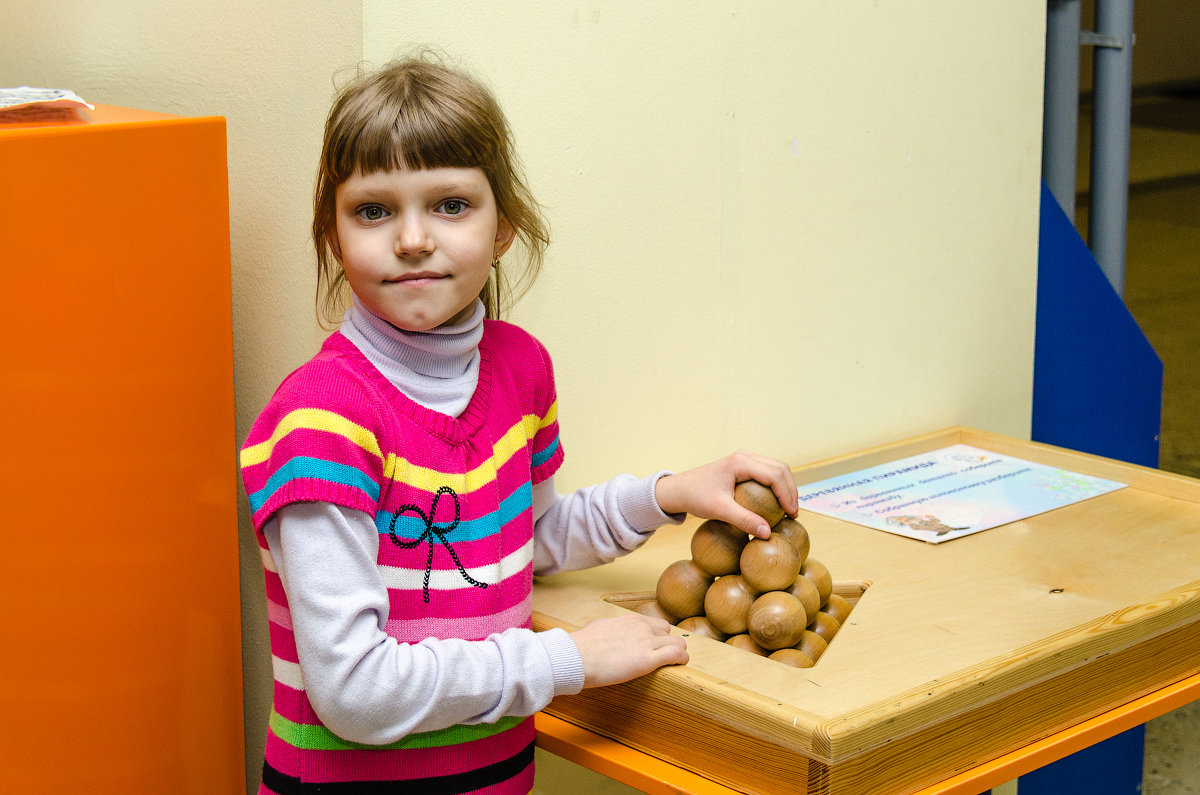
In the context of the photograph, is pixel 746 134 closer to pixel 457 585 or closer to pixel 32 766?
pixel 457 585

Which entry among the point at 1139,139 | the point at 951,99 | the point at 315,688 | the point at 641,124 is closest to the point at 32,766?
the point at 315,688

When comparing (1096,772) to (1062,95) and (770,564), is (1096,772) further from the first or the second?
(770,564)

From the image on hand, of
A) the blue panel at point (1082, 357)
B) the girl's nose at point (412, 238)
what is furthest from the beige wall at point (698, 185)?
the girl's nose at point (412, 238)

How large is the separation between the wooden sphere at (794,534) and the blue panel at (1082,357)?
967mm

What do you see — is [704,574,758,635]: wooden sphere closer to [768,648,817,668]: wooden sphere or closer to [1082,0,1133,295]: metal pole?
[768,648,817,668]: wooden sphere

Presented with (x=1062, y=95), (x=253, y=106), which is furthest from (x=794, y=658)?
(x=1062, y=95)

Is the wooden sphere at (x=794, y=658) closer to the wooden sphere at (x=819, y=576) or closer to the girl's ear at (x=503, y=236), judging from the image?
the wooden sphere at (x=819, y=576)

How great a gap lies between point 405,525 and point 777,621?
32 centimetres

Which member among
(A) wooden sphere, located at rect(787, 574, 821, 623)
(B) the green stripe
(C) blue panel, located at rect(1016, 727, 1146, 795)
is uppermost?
(A) wooden sphere, located at rect(787, 574, 821, 623)

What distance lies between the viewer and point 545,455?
112 centimetres

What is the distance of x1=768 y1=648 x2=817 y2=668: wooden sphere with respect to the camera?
1.02 metres

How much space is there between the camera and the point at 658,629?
103 cm

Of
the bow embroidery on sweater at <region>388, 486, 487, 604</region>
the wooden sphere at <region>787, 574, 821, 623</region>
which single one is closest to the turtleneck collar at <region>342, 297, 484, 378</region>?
the bow embroidery on sweater at <region>388, 486, 487, 604</region>

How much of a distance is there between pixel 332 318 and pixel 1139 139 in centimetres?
797
